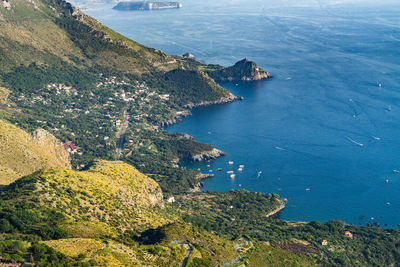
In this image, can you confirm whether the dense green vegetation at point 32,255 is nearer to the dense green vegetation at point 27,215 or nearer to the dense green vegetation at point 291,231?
the dense green vegetation at point 27,215

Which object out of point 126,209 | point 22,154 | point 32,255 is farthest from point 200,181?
point 32,255

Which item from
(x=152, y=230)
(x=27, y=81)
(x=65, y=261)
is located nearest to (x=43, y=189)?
(x=152, y=230)

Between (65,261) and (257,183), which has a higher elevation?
(65,261)

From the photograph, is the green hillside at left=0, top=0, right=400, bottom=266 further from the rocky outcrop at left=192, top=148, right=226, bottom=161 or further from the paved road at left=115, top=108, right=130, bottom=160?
the rocky outcrop at left=192, top=148, right=226, bottom=161

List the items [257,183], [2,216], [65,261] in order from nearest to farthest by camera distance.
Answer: [65,261] < [2,216] < [257,183]

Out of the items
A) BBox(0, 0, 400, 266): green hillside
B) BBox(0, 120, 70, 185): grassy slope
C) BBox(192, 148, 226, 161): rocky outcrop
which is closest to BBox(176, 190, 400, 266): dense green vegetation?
BBox(0, 0, 400, 266): green hillside

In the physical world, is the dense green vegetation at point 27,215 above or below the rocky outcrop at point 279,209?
above

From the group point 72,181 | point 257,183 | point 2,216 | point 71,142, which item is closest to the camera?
point 2,216

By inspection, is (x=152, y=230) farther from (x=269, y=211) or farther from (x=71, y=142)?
(x=71, y=142)

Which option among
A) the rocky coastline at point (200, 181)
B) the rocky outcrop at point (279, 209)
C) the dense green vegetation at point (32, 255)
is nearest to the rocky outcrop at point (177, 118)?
the rocky coastline at point (200, 181)

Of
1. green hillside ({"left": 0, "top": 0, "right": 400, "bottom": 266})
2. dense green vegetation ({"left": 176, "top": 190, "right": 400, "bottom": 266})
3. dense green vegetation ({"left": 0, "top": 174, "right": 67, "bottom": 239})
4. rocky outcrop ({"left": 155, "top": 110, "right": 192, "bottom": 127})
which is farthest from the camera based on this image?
rocky outcrop ({"left": 155, "top": 110, "right": 192, "bottom": 127})

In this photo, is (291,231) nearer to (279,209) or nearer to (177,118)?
(279,209)
